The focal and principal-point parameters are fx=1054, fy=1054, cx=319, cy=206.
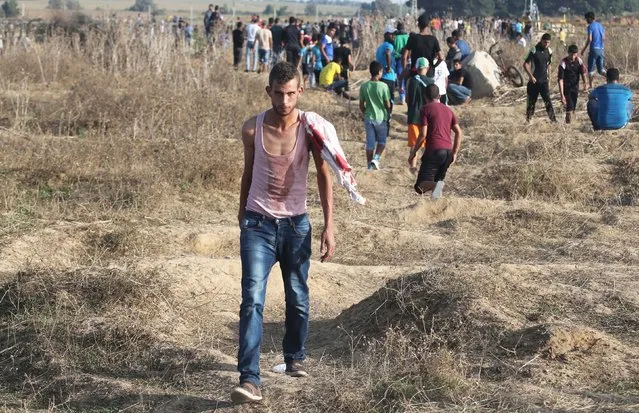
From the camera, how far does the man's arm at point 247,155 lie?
16.9 feet

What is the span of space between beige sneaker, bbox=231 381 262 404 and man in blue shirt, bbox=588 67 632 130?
410 inches

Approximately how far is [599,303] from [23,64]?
51.0 ft

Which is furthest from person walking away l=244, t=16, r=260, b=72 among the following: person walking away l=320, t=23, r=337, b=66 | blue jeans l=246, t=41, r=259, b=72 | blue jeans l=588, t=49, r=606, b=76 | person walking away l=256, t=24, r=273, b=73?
blue jeans l=588, t=49, r=606, b=76

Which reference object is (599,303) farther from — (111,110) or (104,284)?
(111,110)

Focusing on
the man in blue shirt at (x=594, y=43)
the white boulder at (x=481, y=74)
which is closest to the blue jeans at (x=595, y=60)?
the man in blue shirt at (x=594, y=43)

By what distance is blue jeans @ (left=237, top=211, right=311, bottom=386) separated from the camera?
4.98m

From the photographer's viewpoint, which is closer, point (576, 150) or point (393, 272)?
point (393, 272)

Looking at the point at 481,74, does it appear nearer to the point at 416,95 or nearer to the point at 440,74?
the point at 440,74

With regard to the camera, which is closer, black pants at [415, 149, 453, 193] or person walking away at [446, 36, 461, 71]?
black pants at [415, 149, 453, 193]

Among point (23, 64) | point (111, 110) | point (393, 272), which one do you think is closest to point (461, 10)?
point (23, 64)

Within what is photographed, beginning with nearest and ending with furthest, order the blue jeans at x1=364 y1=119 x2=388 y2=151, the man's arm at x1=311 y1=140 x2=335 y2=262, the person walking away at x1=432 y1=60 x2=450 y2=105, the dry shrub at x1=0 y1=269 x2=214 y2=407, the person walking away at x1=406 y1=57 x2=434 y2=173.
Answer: the man's arm at x1=311 y1=140 x2=335 y2=262, the dry shrub at x1=0 y1=269 x2=214 y2=407, the blue jeans at x1=364 y1=119 x2=388 y2=151, the person walking away at x1=406 y1=57 x2=434 y2=173, the person walking away at x1=432 y1=60 x2=450 y2=105

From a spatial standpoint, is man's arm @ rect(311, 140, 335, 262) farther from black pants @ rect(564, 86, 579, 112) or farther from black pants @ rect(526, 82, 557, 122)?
black pants @ rect(564, 86, 579, 112)

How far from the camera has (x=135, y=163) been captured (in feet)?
38.4

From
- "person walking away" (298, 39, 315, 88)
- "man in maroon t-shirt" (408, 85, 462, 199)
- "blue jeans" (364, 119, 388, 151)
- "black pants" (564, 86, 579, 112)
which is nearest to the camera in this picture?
"man in maroon t-shirt" (408, 85, 462, 199)
